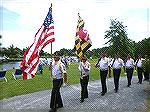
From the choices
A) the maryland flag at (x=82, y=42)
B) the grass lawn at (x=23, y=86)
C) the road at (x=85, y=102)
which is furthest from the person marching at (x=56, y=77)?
the grass lawn at (x=23, y=86)

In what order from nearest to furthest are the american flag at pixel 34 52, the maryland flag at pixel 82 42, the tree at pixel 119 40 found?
the american flag at pixel 34 52 → the maryland flag at pixel 82 42 → the tree at pixel 119 40

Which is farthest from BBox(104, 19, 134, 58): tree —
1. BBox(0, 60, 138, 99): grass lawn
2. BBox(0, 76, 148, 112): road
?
BBox(0, 76, 148, 112): road

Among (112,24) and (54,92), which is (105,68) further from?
(112,24)

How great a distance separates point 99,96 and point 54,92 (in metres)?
2.86

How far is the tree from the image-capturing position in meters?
30.1

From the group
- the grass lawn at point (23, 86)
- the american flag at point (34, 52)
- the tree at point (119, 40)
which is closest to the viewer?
the american flag at point (34, 52)

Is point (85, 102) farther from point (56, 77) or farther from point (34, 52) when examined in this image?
point (34, 52)

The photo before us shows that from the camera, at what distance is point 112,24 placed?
4097 centimetres

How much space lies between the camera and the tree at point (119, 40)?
30.1 m

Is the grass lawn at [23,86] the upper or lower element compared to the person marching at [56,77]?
lower

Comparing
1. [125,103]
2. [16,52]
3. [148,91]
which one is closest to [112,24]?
[148,91]

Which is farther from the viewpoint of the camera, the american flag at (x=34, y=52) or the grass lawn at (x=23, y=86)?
the grass lawn at (x=23, y=86)

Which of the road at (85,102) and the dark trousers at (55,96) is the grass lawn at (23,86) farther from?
the dark trousers at (55,96)

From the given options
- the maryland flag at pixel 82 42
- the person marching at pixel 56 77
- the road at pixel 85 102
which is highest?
the maryland flag at pixel 82 42
